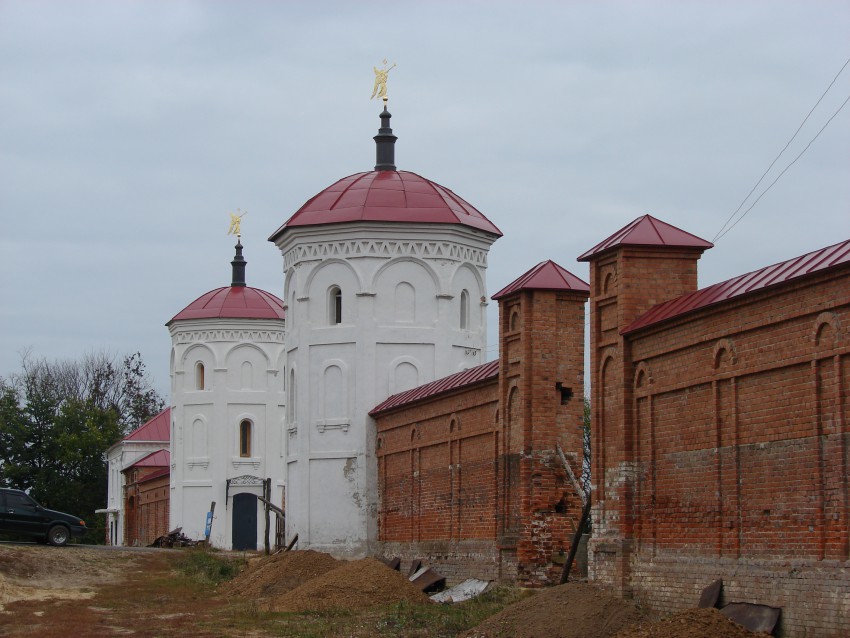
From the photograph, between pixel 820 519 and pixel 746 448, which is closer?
pixel 820 519

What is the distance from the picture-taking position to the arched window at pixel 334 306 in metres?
34.3

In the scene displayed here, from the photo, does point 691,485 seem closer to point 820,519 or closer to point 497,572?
point 820,519

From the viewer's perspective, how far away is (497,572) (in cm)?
2400

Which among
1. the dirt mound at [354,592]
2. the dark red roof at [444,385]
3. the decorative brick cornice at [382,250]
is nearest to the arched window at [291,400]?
the dark red roof at [444,385]

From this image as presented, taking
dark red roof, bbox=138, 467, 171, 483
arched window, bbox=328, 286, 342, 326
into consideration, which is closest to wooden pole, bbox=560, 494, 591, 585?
arched window, bbox=328, 286, 342, 326

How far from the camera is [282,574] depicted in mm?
29672

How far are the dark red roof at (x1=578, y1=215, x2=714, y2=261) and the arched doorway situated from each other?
32207 millimetres

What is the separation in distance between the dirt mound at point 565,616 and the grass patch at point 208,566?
14933 millimetres

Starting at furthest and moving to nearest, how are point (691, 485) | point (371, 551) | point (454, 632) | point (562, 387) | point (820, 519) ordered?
point (371, 551) < point (562, 387) < point (454, 632) < point (691, 485) < point (820, 519)

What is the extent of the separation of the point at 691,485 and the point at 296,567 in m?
14.4

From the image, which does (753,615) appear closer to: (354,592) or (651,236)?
(651,236)

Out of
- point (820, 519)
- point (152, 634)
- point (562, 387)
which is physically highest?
point (562, 387)

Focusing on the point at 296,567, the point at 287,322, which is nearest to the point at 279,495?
the point at 287,322

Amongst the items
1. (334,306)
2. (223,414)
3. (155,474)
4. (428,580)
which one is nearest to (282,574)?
(428,580)
